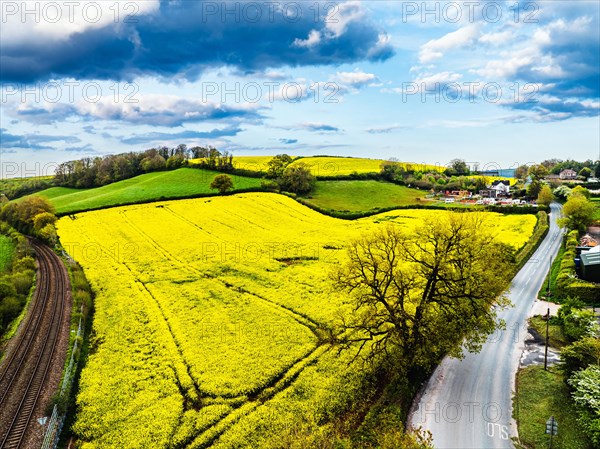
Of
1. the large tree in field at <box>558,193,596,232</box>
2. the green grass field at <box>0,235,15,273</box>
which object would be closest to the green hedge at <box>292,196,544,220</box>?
the large tree in field at <box>558,193,596,232</box>

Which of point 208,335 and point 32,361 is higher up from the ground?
point 208,335

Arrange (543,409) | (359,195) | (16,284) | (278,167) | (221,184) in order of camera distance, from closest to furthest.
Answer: (543,409), (16,284), (221,184), (359,195), (278,167)

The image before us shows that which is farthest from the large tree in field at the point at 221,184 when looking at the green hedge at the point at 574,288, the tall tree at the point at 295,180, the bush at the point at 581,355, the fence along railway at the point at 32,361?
the bush at the point at 581,355

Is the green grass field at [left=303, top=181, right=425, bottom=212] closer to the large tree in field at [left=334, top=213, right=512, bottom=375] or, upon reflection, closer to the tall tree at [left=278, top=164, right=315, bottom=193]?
the tall tree at [left=278, top=164, right=315, bottom=193]

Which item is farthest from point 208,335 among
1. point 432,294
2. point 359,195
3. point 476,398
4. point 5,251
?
point 359,195

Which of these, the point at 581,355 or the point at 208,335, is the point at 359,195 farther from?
the point at 581,355

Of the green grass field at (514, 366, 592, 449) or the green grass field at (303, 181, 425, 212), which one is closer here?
the green grass field at (514, 366, 592, 449)

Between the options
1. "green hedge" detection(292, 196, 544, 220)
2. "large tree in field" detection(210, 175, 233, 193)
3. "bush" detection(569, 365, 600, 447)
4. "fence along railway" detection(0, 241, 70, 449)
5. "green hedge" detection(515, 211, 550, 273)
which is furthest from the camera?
"large tree in field" detection(210, 175, 233, 193)
